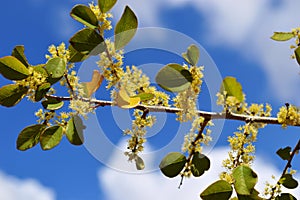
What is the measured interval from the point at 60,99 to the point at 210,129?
26.3 inches

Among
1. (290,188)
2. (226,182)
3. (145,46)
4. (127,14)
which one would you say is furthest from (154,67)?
(290,188)

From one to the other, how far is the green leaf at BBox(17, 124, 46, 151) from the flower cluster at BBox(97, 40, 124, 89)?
0.39 metres

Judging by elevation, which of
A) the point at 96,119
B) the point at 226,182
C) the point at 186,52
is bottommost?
the point at 226,182

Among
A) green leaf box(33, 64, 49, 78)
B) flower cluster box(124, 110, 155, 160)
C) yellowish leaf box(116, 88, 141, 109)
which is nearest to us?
yellowish leaf box(116, 88, 141, 109)

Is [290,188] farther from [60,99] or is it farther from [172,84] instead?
[60,99]

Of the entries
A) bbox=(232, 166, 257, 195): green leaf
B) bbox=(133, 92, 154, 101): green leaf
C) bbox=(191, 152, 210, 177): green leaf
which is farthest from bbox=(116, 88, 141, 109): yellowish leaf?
bbox=(232, 166, 257, 195): green leaf

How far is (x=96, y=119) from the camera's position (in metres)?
1.70

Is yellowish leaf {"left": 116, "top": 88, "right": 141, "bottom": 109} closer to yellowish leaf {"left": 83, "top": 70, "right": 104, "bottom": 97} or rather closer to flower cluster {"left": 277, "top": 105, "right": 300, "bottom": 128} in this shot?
yellowish leaf {"left": 83, "top": 70, "right": 104, "bottom": 97}

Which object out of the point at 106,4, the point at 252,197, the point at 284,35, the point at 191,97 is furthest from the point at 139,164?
the point at 284,35

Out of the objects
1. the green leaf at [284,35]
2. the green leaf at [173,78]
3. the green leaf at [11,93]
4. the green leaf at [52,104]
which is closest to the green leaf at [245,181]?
the green leaf at [173,78]

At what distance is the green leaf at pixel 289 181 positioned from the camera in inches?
65.5

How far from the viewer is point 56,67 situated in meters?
1.61

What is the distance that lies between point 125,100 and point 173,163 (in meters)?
0.37

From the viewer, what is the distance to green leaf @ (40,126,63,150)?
166 cm
